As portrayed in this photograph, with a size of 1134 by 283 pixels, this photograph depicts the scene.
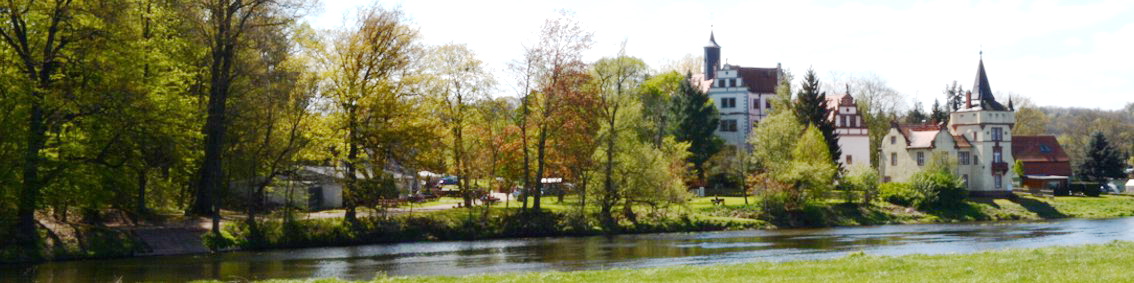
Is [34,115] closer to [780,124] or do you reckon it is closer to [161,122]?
[161,122]

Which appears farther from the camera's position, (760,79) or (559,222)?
(760,79)

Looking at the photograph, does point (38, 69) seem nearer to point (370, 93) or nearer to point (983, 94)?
point (370, 93)

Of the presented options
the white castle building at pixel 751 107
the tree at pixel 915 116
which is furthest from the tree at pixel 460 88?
the tree at pixel 915 116

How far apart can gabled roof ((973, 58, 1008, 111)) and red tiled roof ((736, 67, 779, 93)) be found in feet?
63.9

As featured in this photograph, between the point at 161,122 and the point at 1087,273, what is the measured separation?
2620cm

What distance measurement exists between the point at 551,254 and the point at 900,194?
36.8 meters

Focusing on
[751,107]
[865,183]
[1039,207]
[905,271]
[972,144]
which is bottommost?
[905,271]

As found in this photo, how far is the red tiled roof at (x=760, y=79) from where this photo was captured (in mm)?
89562

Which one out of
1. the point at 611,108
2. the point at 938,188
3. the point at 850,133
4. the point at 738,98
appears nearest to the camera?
the point at 611,108

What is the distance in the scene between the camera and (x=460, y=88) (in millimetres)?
50281

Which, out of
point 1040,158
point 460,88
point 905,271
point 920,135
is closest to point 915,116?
point 1040,158

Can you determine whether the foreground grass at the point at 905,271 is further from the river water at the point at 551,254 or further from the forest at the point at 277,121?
the forest at the point at 277,121

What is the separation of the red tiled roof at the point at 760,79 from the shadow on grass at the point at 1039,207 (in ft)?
86.9

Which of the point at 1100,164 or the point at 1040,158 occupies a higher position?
A: the point at 1040,158
